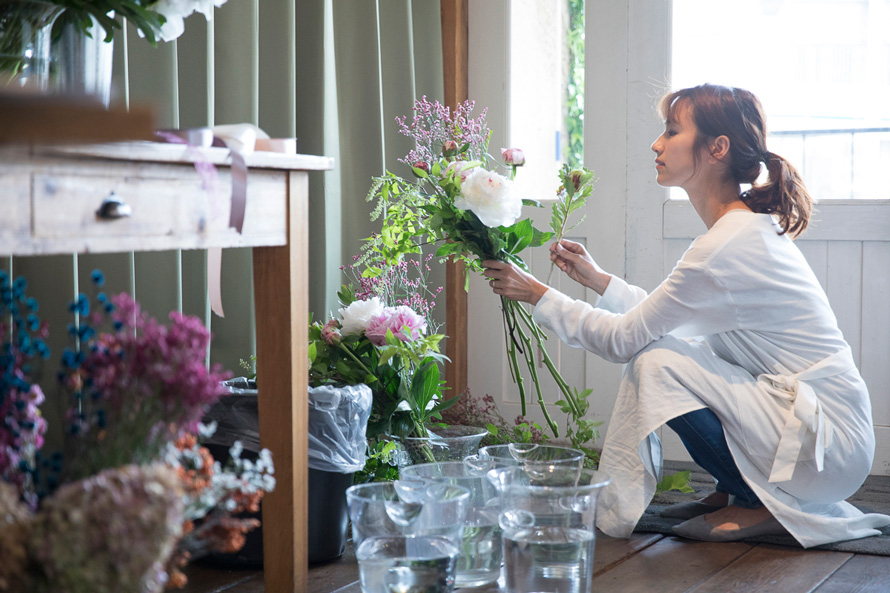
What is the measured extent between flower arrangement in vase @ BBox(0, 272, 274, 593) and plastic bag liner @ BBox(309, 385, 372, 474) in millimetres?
567

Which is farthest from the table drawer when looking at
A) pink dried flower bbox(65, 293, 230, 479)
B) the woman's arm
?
the woman's arm

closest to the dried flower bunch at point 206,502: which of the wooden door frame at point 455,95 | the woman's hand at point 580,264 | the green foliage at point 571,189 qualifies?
the green foliage at point 571,189

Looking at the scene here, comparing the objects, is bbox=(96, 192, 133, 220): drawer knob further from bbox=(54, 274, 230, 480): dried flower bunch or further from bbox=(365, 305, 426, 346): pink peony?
bbox=(365, 305, 426, 346): pink peony

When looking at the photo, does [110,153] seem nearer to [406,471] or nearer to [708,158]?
[406,471]

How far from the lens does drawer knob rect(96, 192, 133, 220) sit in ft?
3.33

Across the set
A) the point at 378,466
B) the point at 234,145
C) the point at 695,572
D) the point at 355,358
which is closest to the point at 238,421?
the point at 355,358

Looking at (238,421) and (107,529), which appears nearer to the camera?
(107,529)

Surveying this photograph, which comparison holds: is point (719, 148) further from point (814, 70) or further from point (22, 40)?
point (22, 40)

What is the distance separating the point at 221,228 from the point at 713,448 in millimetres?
1143

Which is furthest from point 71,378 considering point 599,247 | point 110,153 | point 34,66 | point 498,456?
Answer: point 599,247

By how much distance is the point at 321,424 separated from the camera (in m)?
1.59

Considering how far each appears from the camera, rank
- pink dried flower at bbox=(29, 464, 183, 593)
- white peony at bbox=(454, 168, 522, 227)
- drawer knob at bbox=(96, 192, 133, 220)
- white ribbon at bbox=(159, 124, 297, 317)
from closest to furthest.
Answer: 1. pink dried flower at bbox=(29, 464, 183, 593)
2. drawer knob at bbox=(96, 192, 133, 220)
3. white ribbon at bbox=(159, 124, 297, 317)
4. white peony at bbox=(454, 168, 522, 227)

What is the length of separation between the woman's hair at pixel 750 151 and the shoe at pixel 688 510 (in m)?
0.65

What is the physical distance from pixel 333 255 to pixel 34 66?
4.40ft
